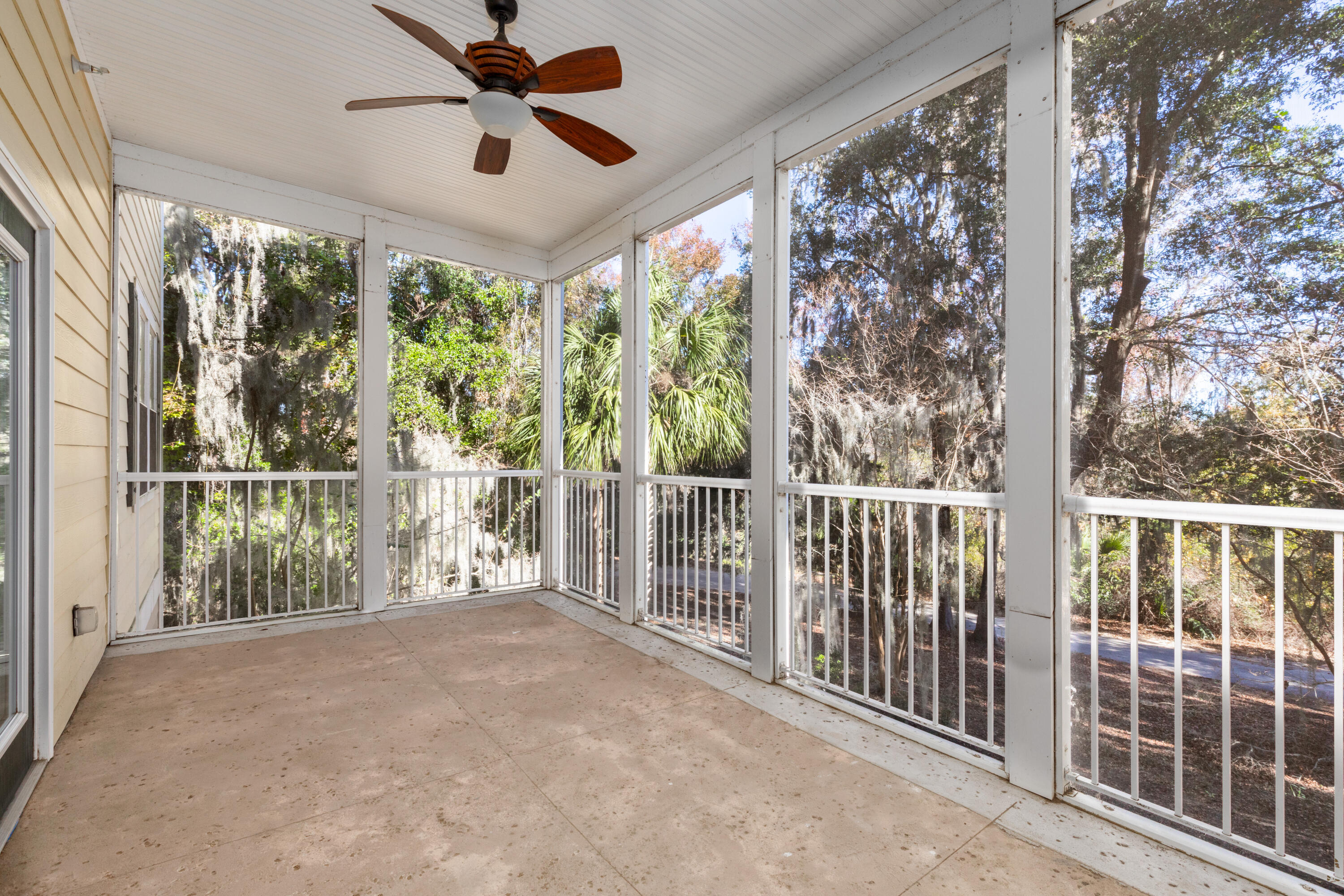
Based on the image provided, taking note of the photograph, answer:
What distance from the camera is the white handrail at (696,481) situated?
10.5ft

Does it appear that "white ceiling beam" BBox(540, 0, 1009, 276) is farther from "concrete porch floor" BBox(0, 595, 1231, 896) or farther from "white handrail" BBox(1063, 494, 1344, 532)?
"concrete porch floor" BBox(0, 595, 1231, 896)

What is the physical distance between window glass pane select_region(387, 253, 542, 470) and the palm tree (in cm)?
8

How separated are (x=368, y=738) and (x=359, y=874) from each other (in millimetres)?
812

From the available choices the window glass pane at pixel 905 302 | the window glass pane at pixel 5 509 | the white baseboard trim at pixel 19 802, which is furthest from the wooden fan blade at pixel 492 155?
the white baseboard trim at pixel 19 802

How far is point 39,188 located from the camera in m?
2.06

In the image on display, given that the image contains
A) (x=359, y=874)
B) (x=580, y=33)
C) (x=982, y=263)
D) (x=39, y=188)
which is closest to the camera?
(x=359, y=874)

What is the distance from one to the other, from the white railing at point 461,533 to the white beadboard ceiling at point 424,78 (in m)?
2.06

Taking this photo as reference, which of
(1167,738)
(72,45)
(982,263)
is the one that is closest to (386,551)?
(72,45)

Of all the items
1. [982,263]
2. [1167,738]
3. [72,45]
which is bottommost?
[1167,738]

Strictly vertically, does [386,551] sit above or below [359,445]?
below

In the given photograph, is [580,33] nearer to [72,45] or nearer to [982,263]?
[982,263]

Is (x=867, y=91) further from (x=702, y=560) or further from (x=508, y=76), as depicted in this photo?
(x=702, y=560)

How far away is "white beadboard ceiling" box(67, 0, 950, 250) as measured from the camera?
2318 millimetres

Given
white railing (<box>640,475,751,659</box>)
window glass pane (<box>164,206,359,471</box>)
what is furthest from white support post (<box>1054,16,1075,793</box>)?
window glass pane (<box>164,206,359,471</box>)
